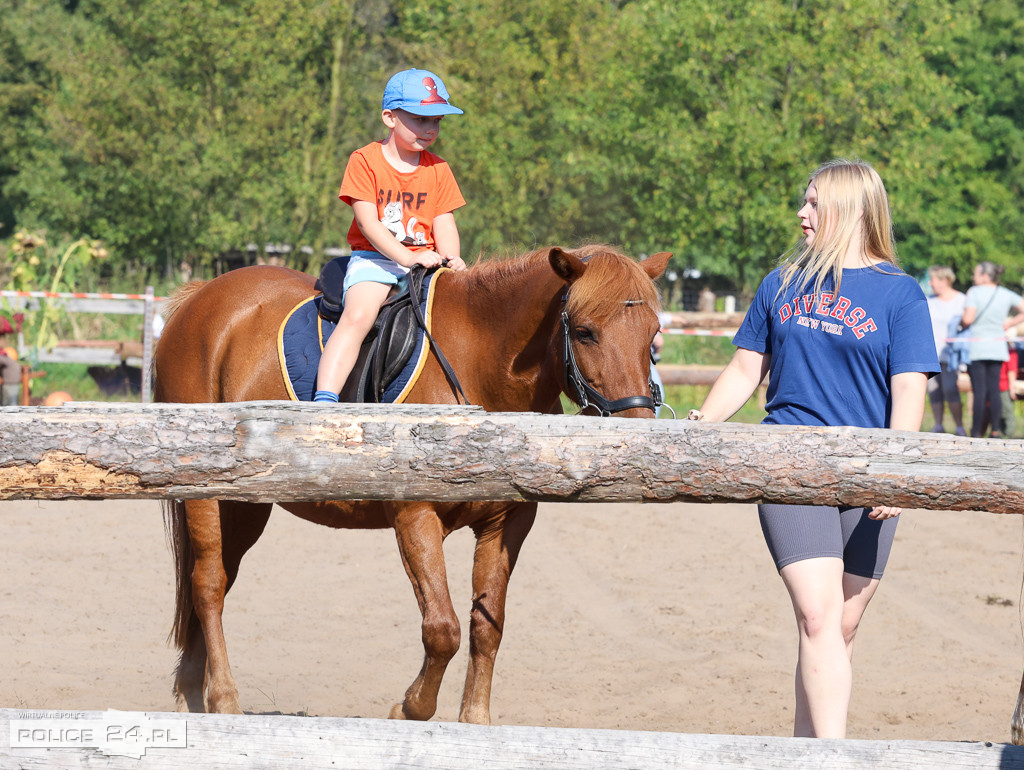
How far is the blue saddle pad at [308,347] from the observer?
13.8 ft

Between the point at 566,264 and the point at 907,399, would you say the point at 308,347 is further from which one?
the point at 907,399

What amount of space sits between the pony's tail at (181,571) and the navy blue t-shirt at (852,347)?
298cm

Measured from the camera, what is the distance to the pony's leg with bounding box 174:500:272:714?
4.46 metres

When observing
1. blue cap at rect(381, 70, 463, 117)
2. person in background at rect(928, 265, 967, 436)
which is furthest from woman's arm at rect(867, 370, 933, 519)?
person in background at rect(928, 265, 967, 436)

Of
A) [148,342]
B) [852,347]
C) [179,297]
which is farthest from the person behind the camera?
[148,342]

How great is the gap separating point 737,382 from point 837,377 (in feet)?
1.16

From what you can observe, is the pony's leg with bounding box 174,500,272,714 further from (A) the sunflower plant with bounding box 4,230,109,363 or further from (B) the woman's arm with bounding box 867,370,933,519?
(A) the sunflower plant with bounding box 4,230,109,363

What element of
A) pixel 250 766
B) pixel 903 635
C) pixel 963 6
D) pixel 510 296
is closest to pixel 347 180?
pixel 510 296

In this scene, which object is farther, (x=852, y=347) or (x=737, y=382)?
(x=737, y=382)

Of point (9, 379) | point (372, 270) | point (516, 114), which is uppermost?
point (516, 114)

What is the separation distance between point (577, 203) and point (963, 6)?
41.6ft

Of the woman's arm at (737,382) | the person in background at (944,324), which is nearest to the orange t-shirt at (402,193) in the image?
the woman's arm at (737,382)

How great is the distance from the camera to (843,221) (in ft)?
10.7

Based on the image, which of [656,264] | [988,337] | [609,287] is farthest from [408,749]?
[988,337]
